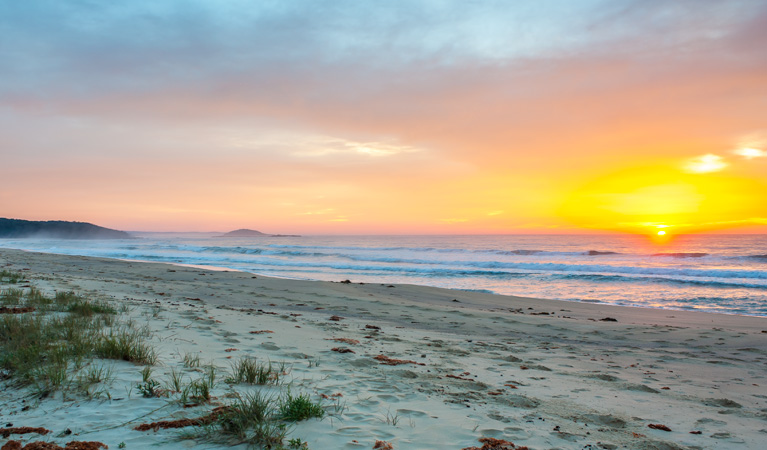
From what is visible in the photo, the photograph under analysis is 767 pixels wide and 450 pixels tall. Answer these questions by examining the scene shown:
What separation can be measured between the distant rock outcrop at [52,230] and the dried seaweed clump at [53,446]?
428 feet

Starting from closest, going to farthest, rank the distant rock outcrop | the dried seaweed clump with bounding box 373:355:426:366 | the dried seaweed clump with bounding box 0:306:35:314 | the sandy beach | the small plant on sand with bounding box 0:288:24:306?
the sandy beach → the dried seaweed clump with bounding box 373:355:426:366 → the dried seaweed clump with bounding box 0:306:35:314 → the small plant on sand with bounding box 0:288:24:306 → the distant rock outcrop

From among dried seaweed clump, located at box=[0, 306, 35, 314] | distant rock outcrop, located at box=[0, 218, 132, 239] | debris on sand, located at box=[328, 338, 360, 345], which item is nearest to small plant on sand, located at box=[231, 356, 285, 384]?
debris on sand, located at box=[328, 338, 360, 345]

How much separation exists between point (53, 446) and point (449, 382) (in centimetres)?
354

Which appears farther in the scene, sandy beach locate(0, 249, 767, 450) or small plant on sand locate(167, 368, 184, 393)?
small plant on sand locate(167, 368, 184, 393)

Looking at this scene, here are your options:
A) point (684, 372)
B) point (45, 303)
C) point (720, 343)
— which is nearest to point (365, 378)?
point (684, 372)

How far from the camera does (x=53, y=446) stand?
2.66m

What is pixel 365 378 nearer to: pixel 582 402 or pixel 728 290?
pixel 582 402

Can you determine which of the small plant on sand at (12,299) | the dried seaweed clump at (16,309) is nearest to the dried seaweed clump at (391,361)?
the dried seaweed clump at (16,309)

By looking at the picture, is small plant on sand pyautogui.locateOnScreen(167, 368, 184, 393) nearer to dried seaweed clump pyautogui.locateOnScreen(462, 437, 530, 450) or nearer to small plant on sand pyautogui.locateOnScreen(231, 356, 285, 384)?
small plant on sand pyautogui.locateOnScreen(231, 356, 285, 384)

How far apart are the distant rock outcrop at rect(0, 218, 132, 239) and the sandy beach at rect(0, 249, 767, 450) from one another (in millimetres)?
125286

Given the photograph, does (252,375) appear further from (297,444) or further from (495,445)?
(495,445)

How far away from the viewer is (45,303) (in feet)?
25.0

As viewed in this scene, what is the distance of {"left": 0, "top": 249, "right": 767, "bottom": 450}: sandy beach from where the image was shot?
126 inches

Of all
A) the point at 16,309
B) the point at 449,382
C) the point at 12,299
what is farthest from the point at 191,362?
the point at 12,299
